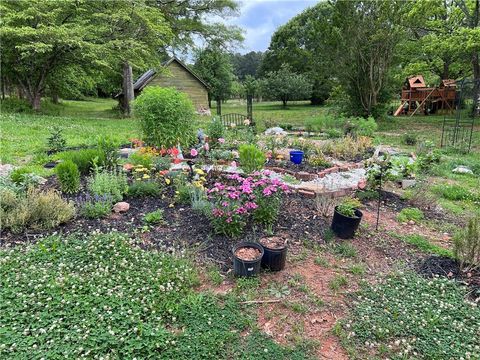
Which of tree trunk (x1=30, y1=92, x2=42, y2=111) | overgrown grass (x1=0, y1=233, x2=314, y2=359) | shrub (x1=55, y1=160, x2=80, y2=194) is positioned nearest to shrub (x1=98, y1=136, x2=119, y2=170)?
shrub (x1=55, y1=160, x2=80, y2=194)

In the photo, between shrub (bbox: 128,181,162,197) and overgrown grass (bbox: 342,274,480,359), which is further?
shrub (bbox: 128,181,162,197)

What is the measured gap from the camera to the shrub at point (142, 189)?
4.11 metres

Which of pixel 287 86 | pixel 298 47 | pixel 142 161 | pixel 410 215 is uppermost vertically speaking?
pixel 298 47

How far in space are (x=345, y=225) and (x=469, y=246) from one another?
3.45 ft

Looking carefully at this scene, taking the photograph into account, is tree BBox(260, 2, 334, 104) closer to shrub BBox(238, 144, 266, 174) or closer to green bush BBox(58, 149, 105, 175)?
shrub BBox(238, 144, 266, 174)

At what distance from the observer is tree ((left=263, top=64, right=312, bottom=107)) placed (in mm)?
24114

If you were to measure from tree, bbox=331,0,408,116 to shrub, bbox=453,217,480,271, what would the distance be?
1064 cm

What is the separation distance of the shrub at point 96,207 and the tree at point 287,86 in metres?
22.2

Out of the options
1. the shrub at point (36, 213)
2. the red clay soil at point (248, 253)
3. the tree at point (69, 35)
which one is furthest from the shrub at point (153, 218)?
the tree at point (69, 35)

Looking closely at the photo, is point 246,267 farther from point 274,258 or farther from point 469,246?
point 469,246

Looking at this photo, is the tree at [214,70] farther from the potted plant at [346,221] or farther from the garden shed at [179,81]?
the potted plant at [346,221]

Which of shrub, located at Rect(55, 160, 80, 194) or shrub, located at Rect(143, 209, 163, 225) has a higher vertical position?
shrub, located at Rect(55, 160, 80, 194)

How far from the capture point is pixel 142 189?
4.12 m

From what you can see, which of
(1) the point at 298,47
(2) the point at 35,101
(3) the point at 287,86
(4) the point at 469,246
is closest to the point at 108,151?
(4) the point at 469,246
